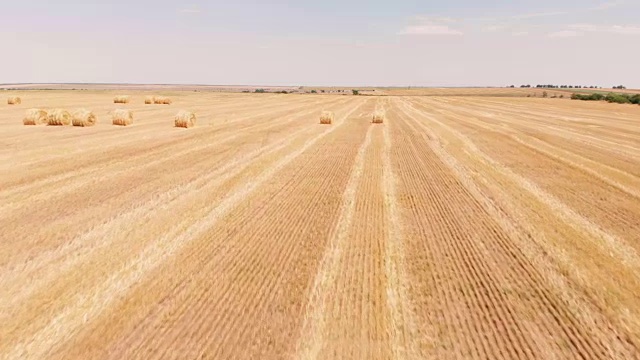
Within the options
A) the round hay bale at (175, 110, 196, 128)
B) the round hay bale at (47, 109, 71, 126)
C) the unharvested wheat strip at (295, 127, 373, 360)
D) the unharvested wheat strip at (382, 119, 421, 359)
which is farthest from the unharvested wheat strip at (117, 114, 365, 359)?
the round hay bale at (47, 109, 71, 126)

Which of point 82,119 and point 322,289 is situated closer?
point 322,289

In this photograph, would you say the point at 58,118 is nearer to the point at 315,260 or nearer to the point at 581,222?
the point at 315,260

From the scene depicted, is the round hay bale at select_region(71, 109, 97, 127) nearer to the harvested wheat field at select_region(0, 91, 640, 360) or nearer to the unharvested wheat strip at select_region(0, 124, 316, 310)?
the harvested wheat field at select_region(0, 91, 640, 360)

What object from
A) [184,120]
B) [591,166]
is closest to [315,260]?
[591,166]

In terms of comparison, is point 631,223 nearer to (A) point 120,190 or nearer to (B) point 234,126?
(A) point 120,190

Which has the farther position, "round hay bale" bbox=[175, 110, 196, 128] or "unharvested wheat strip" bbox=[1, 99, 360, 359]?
"round hay bale" bbox=[175, 110, 196, 128]

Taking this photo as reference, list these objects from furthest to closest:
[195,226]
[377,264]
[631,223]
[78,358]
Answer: [631,223] → [195,226] → [377,264] → [78,358]

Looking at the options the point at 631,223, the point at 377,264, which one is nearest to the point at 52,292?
the point at 377,264
